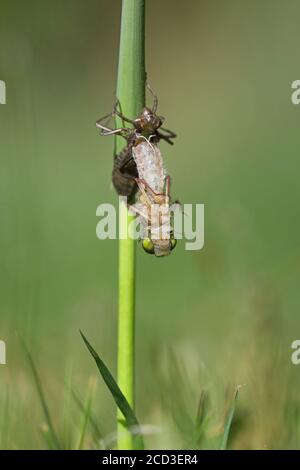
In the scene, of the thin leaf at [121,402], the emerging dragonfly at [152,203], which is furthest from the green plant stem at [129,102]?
the emerging dragonfly at [152,203]

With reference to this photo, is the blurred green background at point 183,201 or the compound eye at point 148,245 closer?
the compound eye at point 148,245

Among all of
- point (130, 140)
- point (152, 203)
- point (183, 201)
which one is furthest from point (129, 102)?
point (183, 201)

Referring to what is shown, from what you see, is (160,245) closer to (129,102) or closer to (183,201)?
(129,102)

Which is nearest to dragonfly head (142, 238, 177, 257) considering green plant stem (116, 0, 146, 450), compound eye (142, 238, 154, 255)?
compound eye (142, 238, 154, 255)

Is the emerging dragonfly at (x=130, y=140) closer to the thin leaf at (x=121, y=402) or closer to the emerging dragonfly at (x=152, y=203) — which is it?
the emerging dragonfly at (x=152, y=203)

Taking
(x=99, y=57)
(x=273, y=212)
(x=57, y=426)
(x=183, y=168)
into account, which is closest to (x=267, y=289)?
(x=57, y=426)

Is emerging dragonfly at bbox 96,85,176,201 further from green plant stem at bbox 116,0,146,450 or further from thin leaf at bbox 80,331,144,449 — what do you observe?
thin leaf at bbox 80,331,144,449
